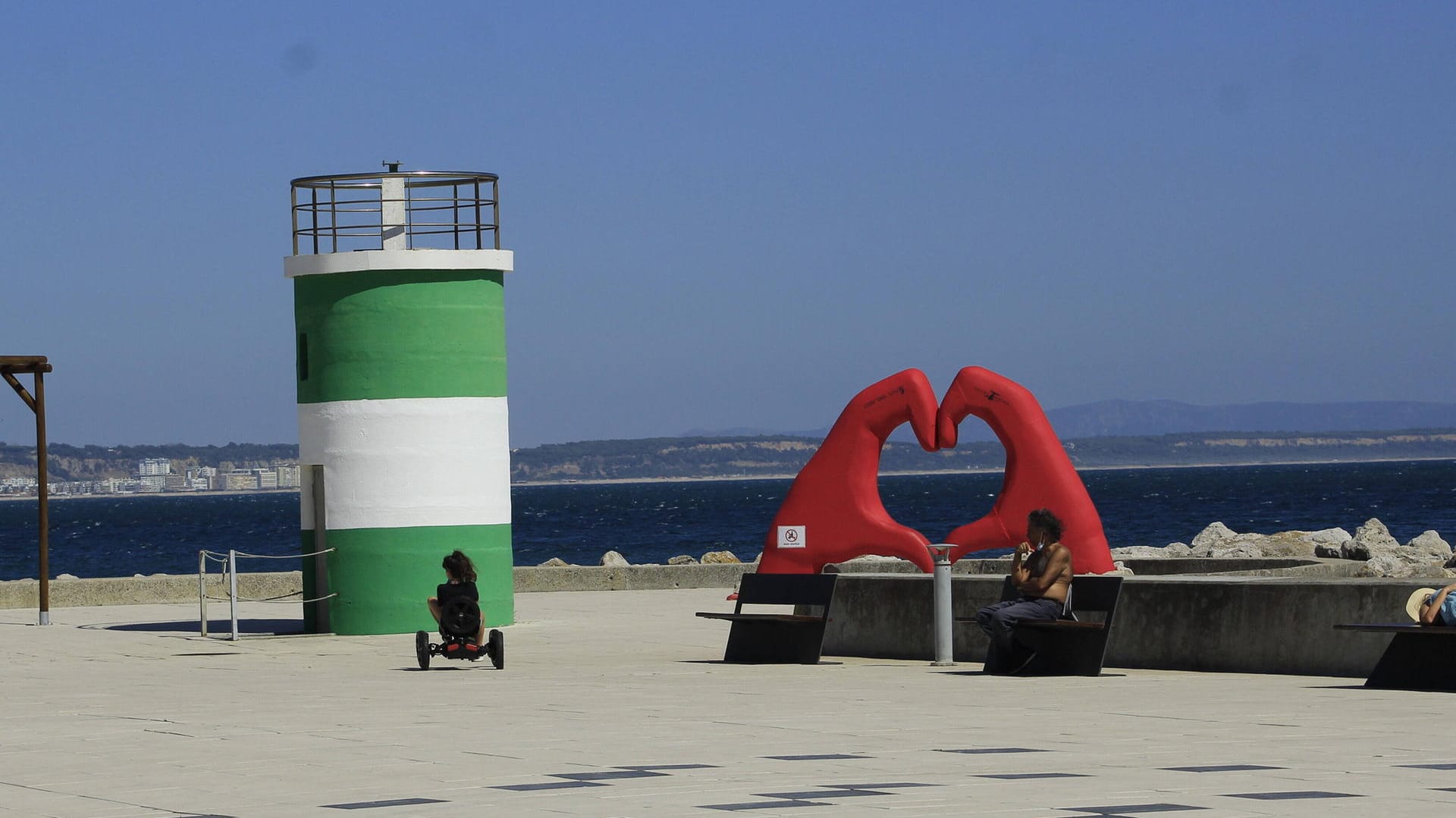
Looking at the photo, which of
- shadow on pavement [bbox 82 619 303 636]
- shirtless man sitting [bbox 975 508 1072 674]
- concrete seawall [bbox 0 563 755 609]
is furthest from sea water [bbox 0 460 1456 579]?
shirtless man sitting [bbox 975 508 1072 674]

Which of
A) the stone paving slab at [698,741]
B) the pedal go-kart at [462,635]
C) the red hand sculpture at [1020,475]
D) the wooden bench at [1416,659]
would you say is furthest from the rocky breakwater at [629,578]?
the wooden bench at [1416,659]

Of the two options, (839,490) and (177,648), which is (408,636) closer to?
(177,648)

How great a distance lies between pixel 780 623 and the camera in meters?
16.9

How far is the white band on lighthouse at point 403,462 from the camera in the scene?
21828mm

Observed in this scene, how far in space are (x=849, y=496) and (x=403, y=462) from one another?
5163 mm

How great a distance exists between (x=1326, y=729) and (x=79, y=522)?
159537mm

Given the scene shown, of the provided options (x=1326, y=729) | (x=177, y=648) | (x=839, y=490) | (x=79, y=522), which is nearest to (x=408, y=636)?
(x=177, y=648)

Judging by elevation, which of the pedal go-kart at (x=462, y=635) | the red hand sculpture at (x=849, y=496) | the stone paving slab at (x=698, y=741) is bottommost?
the stone paving slab at (x=698, y=741)

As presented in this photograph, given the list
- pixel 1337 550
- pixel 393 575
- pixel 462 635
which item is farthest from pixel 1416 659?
pixel 1337 550

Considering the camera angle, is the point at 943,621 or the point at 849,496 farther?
the point at 849,496

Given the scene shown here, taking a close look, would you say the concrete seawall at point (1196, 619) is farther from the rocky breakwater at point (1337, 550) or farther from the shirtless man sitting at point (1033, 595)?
the rocky breakwater at point (1337, 550)

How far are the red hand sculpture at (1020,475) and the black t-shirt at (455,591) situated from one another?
7107mm

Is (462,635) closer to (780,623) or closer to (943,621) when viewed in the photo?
(780,623)

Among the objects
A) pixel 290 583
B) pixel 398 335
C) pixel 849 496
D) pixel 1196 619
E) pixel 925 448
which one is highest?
pixel 398 335
